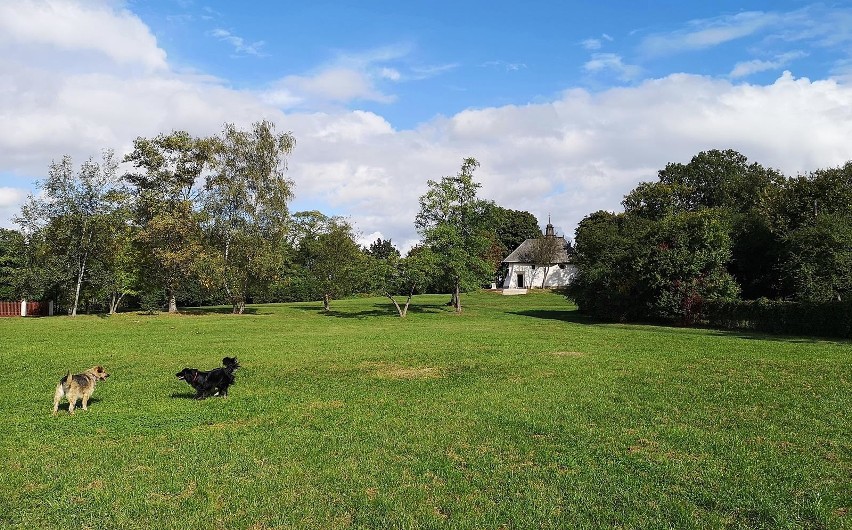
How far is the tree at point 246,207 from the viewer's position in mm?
45369

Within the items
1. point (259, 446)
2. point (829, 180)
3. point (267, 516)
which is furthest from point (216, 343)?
point (829, 180)

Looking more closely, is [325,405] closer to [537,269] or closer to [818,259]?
[818,259]

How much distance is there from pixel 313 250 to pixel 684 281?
1125 inches

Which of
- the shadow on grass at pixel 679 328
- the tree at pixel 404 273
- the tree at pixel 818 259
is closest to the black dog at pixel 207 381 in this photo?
the shadow on grass at pixel 679 328

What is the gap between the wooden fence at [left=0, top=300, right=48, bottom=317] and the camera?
47.9 meters

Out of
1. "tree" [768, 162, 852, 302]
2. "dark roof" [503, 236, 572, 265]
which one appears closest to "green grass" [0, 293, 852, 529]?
"tree" [768, 162, 852, 302]

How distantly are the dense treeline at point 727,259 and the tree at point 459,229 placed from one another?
8.00 m

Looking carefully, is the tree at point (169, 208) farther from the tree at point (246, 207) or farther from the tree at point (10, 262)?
the tree at point (10, 262)

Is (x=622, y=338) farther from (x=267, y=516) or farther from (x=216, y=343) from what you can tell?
(x=267, y=516)

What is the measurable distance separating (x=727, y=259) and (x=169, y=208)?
134ft

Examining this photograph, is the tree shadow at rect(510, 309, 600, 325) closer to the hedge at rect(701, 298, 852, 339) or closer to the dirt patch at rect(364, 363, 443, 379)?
the hedge at rect(701, 298, 852, 339)

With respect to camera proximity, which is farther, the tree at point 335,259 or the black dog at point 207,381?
the tree at point 335,259

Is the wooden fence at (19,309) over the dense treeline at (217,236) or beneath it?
beneath

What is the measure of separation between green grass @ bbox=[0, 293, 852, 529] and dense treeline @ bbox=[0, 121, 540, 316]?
26848 millimetres
